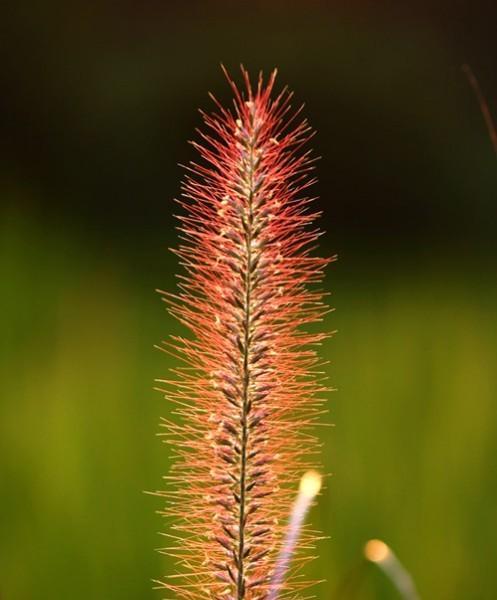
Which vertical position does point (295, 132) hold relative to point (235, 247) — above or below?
above
